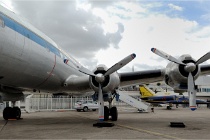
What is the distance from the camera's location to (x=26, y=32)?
9.77 meters

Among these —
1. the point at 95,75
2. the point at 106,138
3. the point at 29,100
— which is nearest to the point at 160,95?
the point at 29,100

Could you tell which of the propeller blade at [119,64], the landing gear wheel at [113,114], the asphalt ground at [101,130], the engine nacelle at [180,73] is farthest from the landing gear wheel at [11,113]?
the engine nacelle at [180,73]

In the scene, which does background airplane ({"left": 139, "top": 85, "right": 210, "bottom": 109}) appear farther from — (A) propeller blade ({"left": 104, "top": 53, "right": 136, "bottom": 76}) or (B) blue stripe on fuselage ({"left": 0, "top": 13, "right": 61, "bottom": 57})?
(B) blue stripe on fuselage ({"left": 0, "top": 13, "right": 61, "bottom": 57})

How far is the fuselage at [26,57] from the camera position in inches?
335

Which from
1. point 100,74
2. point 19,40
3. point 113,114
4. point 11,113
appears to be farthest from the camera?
point 11,113

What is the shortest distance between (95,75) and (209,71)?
6039mm

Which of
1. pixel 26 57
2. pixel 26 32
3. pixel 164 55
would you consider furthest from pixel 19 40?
pixel 164 55

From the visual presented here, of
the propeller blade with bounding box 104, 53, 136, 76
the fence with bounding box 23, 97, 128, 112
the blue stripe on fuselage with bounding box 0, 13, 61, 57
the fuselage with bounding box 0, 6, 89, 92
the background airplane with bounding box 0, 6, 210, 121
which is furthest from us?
the fence with bounding box 23, 97, 128, 112

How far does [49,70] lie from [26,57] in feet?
7.14

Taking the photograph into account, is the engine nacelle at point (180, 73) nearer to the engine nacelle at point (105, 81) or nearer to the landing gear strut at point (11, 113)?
the engine nacelle at point (105, 81)

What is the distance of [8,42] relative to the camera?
8336 mm

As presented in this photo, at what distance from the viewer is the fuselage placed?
8500 millimetres

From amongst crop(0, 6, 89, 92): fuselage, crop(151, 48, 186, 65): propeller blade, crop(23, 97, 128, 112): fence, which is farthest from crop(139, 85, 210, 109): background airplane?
crop(151, 48, 186, 65): propeller blade

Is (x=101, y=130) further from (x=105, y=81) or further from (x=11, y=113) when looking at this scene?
(x=11, y=113)
